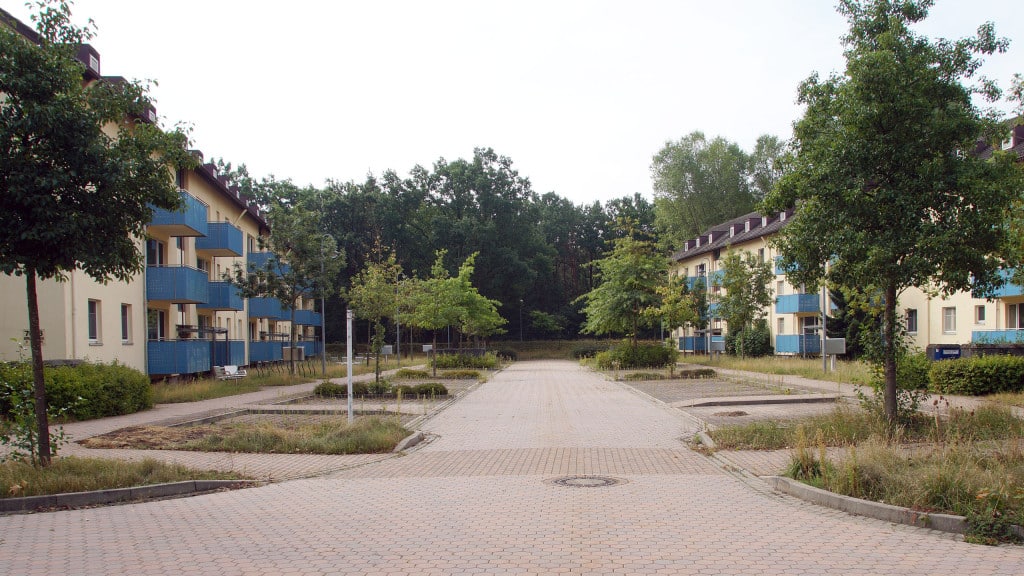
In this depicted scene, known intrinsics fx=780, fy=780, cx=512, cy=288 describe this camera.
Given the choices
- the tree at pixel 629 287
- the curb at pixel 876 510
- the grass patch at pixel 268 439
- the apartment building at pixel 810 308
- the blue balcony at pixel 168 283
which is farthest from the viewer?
the tree at pixel 629 287

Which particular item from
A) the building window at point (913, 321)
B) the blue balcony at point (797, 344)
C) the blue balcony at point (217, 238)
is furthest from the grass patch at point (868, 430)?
the blue balcony at point (797, 344)

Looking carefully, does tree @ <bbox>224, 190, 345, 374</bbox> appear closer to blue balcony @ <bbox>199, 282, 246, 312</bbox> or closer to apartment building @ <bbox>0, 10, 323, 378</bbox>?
blue balcony @ <bbox>199, 282, 246, 312</bbox>

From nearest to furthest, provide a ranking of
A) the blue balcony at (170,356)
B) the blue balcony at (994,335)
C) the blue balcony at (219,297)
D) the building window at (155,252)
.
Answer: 1. the blue balcony at (170,356)
2. the building window at (155,252)
3. the blue balcony at (994,335)
4. the blue balcony at (219,297)

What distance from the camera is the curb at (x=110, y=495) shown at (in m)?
8.54

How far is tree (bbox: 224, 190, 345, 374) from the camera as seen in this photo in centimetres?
3244

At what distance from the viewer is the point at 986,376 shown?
19953 millimetres

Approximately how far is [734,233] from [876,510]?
178ft

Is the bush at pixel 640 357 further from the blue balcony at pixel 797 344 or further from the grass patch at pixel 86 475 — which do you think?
the grass patch at pixel 86 475

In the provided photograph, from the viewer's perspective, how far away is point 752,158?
72250 millimetres

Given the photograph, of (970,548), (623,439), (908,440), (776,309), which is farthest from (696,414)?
(776,309)

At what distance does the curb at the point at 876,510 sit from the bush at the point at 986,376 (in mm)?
13085

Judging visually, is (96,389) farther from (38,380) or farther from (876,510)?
(876,510)

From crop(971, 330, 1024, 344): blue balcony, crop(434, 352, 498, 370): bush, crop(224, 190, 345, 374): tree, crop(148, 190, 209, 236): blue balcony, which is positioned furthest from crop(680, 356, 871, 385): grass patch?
crop(148, 190, 209, 236): blue balcony

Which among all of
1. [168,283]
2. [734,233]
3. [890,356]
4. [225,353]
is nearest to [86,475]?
[890,356]
